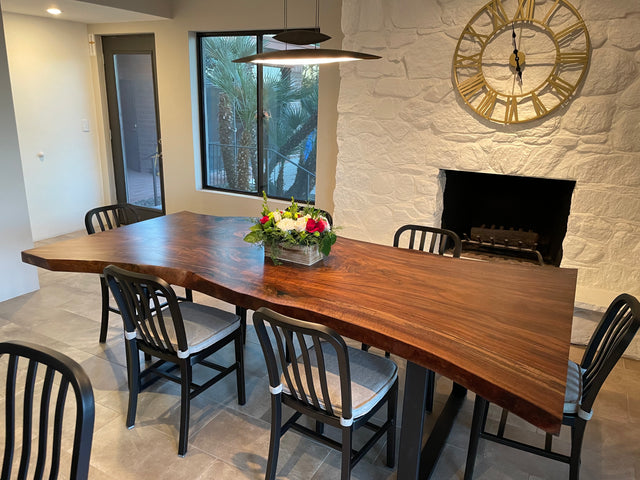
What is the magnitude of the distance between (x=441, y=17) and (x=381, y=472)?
9.26 feet

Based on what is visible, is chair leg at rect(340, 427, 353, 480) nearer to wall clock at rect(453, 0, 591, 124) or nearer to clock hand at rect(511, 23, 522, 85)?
wall clock at rect(453, 0, 591, 124)

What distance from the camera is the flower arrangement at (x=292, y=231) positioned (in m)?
2.28

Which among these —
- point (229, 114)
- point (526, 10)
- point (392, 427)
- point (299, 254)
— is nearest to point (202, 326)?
point (299, 254)

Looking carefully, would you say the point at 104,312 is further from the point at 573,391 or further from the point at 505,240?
→ the point at 505,240

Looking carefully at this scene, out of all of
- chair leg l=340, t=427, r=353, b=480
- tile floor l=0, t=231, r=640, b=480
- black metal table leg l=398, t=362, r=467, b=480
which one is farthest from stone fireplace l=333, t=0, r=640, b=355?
chair leg l=340, t=427, r=353, b=480

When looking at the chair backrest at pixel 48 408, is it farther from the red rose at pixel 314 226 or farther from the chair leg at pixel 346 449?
the red rose at pixel 314 226

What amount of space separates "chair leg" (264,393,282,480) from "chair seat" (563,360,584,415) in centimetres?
106

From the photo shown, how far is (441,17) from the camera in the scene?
126 inches

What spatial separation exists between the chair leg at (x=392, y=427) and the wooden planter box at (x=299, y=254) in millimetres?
732

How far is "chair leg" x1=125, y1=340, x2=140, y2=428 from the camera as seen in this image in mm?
2236

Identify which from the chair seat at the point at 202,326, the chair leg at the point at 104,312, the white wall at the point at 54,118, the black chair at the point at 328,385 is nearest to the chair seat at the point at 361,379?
the black chair at the point at 328,385

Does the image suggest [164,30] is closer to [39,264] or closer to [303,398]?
[39,264]

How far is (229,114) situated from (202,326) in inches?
123

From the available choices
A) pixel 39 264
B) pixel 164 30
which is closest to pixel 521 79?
pixel 39 264
